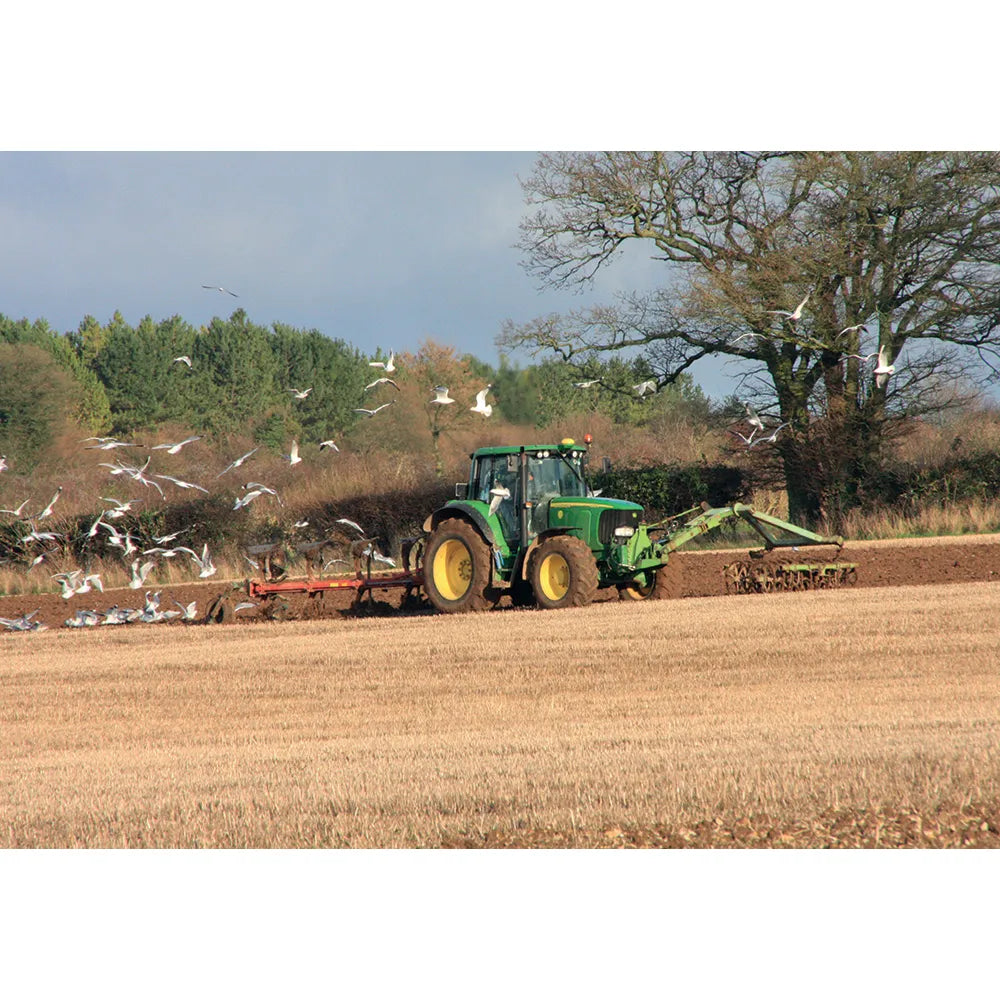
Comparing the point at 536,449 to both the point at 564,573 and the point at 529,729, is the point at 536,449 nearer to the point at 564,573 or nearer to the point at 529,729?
the point at 564,573

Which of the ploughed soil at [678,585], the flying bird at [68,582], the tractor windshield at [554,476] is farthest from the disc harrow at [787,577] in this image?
the flying bird at [68,582]

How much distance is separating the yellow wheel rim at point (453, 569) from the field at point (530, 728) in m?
0.53

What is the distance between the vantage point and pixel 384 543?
24.5m

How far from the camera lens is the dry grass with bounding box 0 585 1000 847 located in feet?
22.8

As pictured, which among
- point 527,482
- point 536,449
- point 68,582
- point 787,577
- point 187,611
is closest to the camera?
point 536,449

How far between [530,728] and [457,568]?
24.0ft

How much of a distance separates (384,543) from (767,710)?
15.4m

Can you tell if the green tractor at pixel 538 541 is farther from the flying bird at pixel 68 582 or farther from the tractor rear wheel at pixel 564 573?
the flying bird at pixel 68 582

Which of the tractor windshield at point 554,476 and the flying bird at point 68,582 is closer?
the tractor windshield at point 554,476

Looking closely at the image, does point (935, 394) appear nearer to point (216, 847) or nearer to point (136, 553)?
point (136, 553)

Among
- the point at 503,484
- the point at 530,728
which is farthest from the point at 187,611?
the point at 530,728

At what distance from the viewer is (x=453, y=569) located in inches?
660

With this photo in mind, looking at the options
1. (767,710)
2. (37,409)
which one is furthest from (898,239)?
(37,409)

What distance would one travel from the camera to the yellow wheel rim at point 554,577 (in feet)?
51.4
